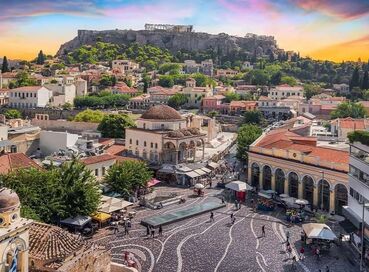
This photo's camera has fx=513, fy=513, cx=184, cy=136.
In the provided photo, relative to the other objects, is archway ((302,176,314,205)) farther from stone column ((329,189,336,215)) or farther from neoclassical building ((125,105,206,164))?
neoclassical building ((125,105,206,164))

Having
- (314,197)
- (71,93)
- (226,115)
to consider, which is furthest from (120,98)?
(314,197)

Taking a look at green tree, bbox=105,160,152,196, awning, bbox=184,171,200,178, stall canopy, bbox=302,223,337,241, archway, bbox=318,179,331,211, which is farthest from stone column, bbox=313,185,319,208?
green tree, bbox=105,160,152,196

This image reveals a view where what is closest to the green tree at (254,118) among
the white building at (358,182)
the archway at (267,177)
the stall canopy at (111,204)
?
the archway at (267,177)

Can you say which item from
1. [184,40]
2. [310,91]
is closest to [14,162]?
[310,91]

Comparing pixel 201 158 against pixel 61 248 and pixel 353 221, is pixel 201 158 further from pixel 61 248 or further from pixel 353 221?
pixel 61 248

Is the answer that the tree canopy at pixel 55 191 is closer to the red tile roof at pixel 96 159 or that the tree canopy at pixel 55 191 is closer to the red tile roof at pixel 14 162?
the red tile roof at pixel 14 162

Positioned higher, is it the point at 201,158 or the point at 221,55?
the point at 221,55
